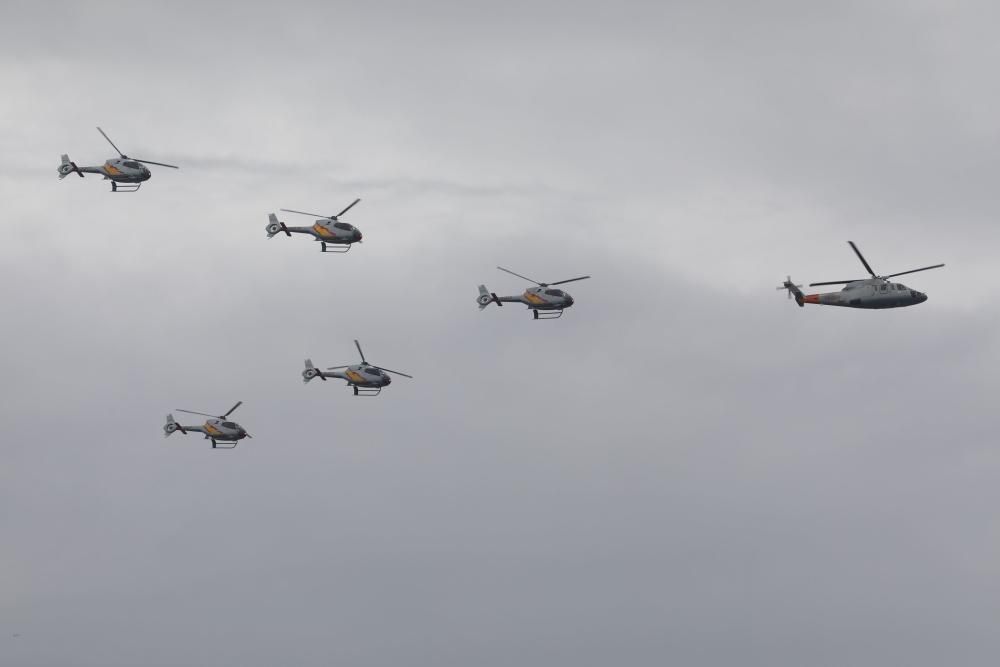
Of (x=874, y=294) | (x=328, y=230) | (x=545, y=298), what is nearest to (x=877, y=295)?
(x=874, y=294)

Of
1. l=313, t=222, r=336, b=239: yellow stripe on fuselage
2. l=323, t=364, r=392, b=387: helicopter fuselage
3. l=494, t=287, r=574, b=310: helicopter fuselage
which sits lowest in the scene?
l=323, t=364, r=392, b=387: helicopter fuselage

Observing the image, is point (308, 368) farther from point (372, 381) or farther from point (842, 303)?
point (842, 303)

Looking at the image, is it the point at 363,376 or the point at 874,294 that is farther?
the point at 363,376

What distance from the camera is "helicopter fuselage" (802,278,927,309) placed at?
15950 centimetres

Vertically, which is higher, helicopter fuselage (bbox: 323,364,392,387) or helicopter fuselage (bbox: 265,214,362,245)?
helicopter fuselage (bbox: 265,214,362,245)

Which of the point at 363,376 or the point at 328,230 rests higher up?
the point at 328,230

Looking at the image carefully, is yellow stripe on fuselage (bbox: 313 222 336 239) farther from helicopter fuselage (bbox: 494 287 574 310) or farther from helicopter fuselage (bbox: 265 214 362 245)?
helicopter fuselage (bbox: 494 287 574 310)

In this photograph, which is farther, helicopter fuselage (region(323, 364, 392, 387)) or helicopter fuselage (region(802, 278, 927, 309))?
helicopter fuselage (region(323, 364, 392, 387))

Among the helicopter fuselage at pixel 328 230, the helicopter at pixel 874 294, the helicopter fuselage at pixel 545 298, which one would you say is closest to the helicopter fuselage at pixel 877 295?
the helicopter at pixel 874 294

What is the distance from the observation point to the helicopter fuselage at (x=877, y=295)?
160 m

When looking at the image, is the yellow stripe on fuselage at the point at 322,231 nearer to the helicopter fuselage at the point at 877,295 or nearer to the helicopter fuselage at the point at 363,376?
the helicopter fuselage at the point at 363,376

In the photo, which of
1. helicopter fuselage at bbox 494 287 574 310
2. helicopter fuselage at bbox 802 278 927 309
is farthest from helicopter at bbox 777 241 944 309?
helicopter fuselage at bbox 494 287 574 310

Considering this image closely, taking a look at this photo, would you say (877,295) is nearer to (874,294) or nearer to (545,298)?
(874,294)

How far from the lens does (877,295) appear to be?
160250 mm
